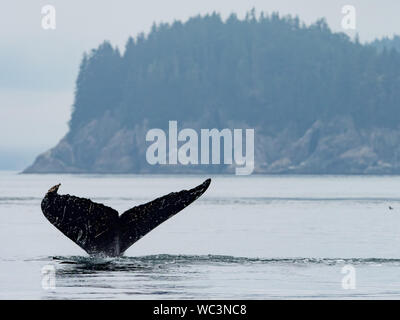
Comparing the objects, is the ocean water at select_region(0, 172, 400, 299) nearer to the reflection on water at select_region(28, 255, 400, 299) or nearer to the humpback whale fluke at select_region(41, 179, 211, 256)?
the reflection on water at select_region(28, 255, 400, 299)

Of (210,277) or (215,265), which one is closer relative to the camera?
(210,277)

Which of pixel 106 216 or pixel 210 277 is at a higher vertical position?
pixel 106 216

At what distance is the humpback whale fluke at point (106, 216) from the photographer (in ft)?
68.8

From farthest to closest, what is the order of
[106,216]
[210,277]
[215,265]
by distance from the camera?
[215,265] < [210,277] < [106,216]

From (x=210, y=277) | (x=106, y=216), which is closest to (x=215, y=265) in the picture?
(x=210, y=277)

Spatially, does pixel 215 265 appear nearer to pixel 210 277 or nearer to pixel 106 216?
pixel 210 277

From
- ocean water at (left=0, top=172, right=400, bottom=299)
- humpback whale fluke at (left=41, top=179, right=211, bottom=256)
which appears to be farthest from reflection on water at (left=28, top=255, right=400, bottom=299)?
humpback whale fluke at (left=41, top=179, right=211, bottom=256)

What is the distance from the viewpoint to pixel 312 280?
2097cm

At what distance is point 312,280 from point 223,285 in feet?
6.76

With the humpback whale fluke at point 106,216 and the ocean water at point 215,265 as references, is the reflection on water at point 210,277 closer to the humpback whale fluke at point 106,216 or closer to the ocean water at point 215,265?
the ocean water at point 215,265

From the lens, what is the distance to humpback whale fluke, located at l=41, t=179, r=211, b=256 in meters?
21.0

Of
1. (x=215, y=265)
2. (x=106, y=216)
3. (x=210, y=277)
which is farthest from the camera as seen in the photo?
(x=215, y=265)

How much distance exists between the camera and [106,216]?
2128cm
